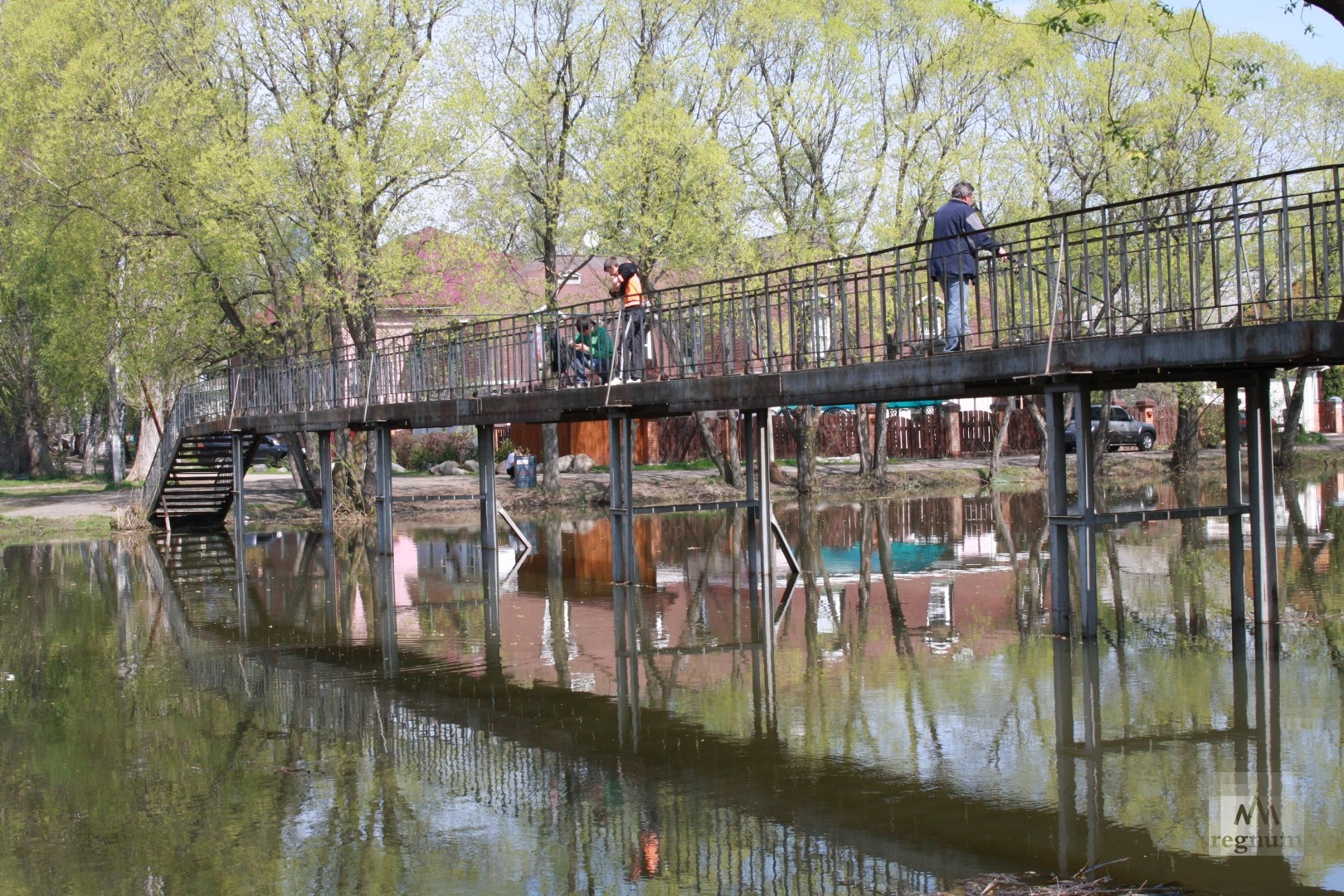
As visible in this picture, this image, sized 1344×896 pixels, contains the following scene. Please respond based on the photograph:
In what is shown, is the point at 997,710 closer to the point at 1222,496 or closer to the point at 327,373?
the point at 327,373

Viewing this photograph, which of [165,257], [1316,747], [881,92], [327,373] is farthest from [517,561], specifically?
[881,92]

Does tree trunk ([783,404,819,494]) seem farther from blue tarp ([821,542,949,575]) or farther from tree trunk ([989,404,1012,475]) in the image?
blue tarp ([821,542,949,575])

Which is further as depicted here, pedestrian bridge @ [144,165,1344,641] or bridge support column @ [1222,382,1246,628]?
bridge support column @ [1222,382,1246,628]

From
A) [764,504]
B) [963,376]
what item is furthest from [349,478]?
[963,376]

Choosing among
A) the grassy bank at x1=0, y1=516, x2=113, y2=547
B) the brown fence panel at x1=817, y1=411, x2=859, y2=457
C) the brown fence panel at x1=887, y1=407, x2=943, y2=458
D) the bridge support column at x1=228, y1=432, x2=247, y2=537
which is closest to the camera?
the bridge support column at x1=228, y1=432, x2=247, y2=537

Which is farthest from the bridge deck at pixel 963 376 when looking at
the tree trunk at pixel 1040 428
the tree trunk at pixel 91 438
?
the tree trunk at pixel 91 438

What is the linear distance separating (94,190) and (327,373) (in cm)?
797

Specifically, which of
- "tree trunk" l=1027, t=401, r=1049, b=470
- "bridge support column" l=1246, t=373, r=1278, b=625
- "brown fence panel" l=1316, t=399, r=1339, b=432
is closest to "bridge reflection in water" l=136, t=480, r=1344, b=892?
"bridge support column" l=1246, t=373, r=1278, b=625

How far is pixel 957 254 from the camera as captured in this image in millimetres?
13273

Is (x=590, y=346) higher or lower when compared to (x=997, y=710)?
higher

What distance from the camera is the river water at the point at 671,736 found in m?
7.26

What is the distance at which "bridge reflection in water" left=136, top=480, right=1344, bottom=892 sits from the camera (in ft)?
24.1

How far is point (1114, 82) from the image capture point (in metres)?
31.5

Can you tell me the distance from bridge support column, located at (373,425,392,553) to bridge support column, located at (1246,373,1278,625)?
13808 mm
